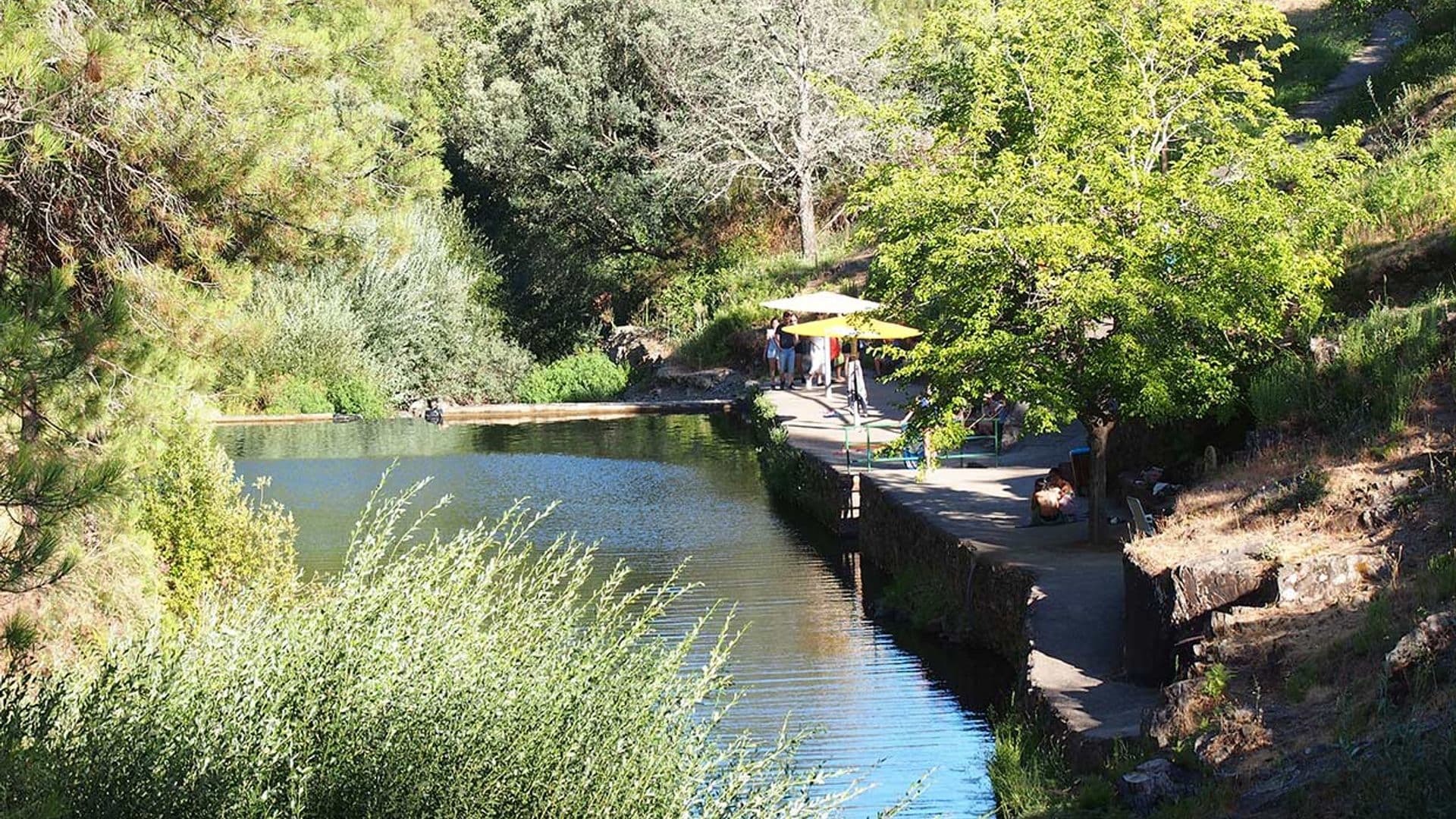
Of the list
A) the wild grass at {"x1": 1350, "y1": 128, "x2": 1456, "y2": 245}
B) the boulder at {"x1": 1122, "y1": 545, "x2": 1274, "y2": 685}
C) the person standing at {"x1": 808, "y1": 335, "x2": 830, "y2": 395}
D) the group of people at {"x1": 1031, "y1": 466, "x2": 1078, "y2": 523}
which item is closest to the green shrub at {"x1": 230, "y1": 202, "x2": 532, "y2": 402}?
the person standing at {"x1": 808, "y1": 335, "x2": 830, "y2": 395}

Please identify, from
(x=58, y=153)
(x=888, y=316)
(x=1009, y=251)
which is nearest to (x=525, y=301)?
(x=888, y=316)

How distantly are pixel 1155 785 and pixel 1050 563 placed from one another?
18.0 feet

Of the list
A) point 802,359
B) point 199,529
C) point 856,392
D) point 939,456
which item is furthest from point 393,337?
point 199,529

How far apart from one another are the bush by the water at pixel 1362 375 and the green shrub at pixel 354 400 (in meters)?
24.4

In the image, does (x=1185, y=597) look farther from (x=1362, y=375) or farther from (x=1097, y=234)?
(x=1097, y=234)

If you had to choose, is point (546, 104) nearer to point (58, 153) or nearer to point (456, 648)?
point (58, 153)

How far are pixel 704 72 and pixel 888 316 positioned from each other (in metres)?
24.4

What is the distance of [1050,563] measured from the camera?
13500 mm

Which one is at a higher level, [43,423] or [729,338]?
[729,338]

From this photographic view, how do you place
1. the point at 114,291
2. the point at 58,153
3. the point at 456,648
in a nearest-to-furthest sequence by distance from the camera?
the point at 456,648
the point at 114,291
the point at 58,153

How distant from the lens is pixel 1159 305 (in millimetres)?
14188

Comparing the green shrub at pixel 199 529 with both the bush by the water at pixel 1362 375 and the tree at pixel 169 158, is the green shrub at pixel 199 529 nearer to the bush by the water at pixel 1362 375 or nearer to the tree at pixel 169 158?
the tree at pixel 169 158

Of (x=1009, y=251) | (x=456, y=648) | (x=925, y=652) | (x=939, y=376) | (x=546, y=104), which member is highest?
(x=546, y=104)

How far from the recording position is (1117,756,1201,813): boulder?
8.02 m
